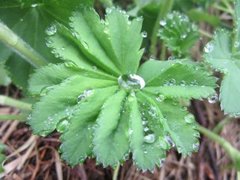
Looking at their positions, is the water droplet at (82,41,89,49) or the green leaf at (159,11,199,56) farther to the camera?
the green leaf at (159,11,199,56)

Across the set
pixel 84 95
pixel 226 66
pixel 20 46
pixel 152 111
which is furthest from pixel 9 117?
pixel 226 66

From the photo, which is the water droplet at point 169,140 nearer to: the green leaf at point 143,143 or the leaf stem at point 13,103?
the green leaf at point 143,143

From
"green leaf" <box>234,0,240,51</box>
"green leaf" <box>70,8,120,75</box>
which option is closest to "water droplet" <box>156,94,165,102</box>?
"green leaf" <box>70,8,120,75</box>

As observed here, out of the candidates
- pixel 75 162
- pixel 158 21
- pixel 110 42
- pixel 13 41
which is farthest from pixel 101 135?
pixel 158 21

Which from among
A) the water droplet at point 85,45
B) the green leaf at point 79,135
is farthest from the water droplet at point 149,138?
the water droplet at point 85,45

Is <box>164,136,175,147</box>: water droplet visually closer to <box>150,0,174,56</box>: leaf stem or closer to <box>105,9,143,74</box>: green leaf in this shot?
<box>105,9,143,74</box>: green leaf

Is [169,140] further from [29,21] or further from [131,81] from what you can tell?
[29,21]
